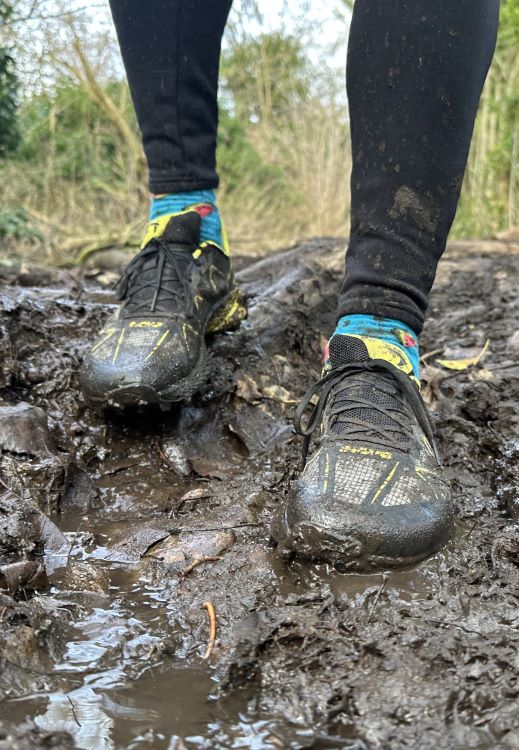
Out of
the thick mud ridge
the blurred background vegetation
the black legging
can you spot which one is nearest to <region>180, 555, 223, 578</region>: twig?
the thick mud ridge

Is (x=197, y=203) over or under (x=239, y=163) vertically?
over

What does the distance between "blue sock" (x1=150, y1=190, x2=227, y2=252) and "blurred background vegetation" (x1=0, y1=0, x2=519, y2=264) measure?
2081mm

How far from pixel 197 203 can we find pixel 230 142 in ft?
27.4

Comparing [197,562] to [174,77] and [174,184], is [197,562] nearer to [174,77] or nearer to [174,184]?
[174,184]

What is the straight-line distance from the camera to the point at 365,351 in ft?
4.66

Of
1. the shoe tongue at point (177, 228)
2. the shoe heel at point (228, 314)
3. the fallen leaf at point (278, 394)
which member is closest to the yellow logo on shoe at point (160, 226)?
the shoe tongue at point (177, 228)

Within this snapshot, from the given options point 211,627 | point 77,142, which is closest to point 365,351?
point 211,627

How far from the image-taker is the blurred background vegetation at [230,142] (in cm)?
482

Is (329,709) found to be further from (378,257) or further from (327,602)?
(378,257)

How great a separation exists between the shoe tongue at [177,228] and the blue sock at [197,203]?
34mm

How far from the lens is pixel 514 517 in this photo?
1412 mm

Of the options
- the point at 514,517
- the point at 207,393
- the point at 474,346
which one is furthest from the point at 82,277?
the point at 514,517

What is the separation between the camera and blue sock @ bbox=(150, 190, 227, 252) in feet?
6.28

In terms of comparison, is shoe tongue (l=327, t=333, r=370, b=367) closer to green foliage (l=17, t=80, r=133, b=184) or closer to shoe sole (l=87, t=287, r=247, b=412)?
shoe sole (l=87, t=287, r=247, b=412)
